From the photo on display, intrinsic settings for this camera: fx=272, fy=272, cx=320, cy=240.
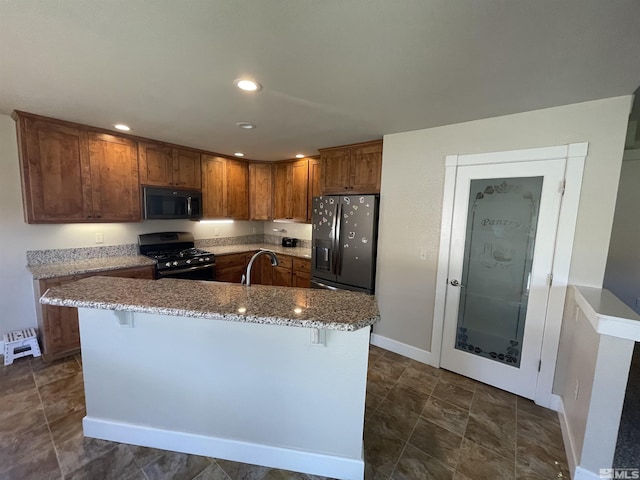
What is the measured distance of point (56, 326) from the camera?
2744 millimetres

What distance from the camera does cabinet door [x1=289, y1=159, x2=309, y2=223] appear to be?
14.3ft

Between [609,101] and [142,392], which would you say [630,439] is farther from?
[142,392]

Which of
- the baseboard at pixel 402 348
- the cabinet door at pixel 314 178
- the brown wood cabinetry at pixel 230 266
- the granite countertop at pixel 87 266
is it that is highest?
the cabinet door at pixel 314 178

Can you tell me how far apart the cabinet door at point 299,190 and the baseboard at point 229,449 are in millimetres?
3146

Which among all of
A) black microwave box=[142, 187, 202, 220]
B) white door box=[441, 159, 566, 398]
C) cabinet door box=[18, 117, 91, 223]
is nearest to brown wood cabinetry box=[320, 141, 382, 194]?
white door box=[441, 159, 566, 398]

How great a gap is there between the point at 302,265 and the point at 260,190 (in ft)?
5.29

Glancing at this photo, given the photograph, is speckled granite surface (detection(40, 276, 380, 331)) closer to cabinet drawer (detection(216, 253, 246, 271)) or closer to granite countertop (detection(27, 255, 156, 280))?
granite countertop (detection(27, 255, 156, 280))

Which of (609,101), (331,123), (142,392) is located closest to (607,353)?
(609,101)

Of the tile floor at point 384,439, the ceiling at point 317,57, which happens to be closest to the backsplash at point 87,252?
the tile floor at point 384,439

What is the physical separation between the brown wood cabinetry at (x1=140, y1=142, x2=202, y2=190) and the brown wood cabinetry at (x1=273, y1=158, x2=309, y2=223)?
1.28 meters

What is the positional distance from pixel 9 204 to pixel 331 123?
3.39 meters

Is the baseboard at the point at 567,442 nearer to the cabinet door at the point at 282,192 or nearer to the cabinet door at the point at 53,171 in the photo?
the cabinet door at the point at 282,192

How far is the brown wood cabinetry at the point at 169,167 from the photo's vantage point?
11.4 feet

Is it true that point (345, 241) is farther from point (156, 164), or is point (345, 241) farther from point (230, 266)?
point (156, 164)
